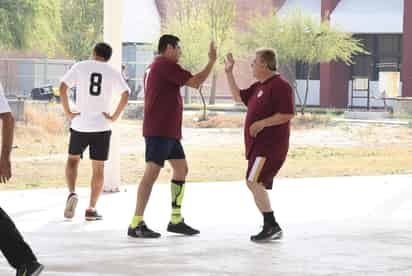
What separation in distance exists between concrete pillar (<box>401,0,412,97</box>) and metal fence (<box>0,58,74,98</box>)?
12189 mm

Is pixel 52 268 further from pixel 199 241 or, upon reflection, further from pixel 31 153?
pixel 31 153

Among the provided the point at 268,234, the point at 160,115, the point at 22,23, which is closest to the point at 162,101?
the point at 160,115

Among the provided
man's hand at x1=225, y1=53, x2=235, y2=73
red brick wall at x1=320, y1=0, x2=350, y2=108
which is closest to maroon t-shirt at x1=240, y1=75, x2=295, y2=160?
man's hand at x1=225, y1=53, x2=235, y2=73

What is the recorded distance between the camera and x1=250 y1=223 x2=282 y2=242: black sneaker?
961 centimetres

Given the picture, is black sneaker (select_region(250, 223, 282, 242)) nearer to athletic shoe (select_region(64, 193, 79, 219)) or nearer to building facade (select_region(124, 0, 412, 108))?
athletic shoe (select_region(64, 193, 79, 219))

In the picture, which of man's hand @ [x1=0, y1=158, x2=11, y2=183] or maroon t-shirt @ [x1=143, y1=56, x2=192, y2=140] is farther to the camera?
maroon t-shirt @ [x1=143, y1=56, x2=192, y2=140]

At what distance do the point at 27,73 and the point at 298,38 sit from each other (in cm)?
1001

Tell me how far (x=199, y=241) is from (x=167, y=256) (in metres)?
0.98

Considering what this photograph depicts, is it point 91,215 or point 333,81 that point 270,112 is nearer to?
point 91,215

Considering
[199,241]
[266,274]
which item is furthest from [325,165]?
[266,274]

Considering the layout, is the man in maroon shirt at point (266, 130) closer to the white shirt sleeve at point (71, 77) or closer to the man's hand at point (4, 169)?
the white shirt sleeve at point (71, 77)

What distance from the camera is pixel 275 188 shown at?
14602mm

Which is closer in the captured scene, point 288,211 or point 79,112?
point 79,112

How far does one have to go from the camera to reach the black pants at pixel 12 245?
6.82 meters
